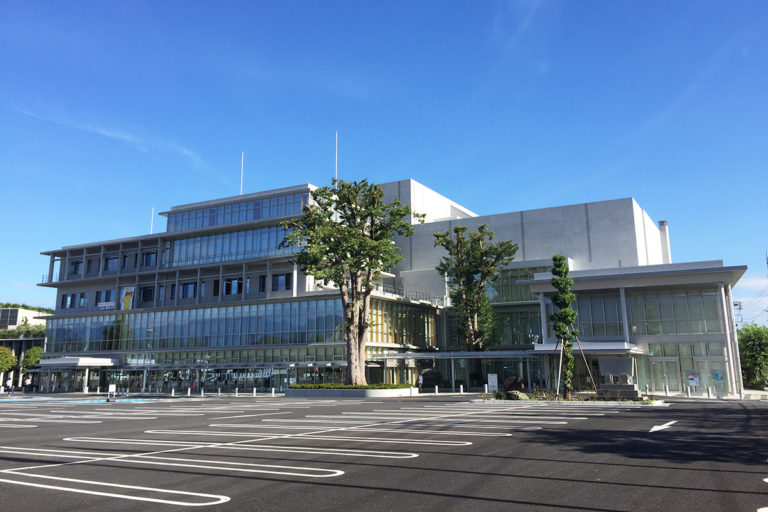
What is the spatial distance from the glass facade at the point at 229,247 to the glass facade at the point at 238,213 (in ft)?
5.21

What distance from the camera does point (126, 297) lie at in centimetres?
6769

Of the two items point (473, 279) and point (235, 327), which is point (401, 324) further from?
point (235, 327)

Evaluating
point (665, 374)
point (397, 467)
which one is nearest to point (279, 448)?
point (397, 467)

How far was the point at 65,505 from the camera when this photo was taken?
290 inches

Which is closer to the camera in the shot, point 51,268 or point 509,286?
point 509,286

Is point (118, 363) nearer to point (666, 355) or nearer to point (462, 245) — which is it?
point (462, 245)

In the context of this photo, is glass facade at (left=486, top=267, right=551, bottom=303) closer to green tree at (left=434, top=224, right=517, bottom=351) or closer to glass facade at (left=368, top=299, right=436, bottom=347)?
green tree at (left=434, top=224, right=517, bottom=351)

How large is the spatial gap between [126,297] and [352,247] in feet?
134

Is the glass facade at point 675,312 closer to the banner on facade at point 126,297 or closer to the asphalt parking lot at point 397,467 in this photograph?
the asphalt parking lot at point 397,467

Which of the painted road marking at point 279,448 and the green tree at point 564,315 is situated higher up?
the green tree at point 564,315

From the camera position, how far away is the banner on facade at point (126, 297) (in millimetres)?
67188

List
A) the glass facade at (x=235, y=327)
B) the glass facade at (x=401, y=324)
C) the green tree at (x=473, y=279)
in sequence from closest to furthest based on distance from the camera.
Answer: the green tree at (x=473, y=279), the glass facade at (x=401, y=324), the glass facade at (x=235, y=327)

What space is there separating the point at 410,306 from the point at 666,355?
2652 cm

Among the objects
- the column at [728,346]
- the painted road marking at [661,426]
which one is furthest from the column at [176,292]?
the painted road marking at [661,426]
